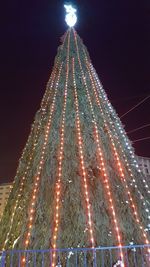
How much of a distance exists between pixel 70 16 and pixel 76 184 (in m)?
6.23

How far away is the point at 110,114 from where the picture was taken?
586 centimetres

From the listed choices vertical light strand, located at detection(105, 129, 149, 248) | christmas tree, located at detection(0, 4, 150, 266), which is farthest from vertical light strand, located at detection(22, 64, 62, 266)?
vertical light strand, located at detection(105, 129, 149, 248)

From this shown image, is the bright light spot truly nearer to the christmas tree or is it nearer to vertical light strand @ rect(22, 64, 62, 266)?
the christmas tree

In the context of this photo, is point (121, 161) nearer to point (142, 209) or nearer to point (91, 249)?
point (142, 209)

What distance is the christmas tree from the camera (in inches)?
154

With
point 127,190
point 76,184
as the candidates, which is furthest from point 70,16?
point 127,190

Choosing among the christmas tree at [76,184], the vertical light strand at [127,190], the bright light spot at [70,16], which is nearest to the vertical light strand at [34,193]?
the christmas tree at [76,184]

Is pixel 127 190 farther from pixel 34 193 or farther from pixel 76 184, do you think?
pixel 34 193

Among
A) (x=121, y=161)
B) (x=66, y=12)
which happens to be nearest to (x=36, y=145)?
(x=121, y=161)

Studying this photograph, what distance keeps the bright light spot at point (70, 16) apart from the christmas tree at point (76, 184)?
346cm

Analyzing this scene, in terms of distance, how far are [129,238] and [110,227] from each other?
0.99ft

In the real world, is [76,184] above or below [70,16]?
below

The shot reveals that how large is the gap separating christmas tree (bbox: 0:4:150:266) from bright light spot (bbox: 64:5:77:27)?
3456 millimetres

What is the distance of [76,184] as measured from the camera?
4.38 meters
